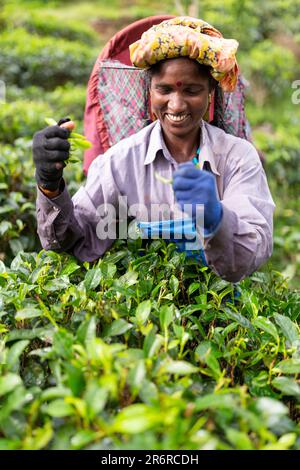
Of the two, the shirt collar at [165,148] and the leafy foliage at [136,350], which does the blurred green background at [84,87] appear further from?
the shirt collar at [165,148]

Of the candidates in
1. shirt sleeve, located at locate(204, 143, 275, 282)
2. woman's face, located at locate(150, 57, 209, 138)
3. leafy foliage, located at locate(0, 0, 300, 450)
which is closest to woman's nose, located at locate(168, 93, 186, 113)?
woman's face, located at locate(150, 57, 209, 138)

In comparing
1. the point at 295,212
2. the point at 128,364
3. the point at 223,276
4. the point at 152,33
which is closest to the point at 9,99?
the point at 295,212

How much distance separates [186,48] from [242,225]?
538mm

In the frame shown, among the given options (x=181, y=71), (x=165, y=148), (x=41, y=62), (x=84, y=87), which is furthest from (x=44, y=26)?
(x=181, y=71)

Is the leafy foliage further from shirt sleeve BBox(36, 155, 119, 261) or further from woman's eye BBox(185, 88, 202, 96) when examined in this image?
woman's eye BBox(185, 88, 202, 96)

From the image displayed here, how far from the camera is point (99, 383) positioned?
0.88m

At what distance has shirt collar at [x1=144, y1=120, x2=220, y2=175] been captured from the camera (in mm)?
1658

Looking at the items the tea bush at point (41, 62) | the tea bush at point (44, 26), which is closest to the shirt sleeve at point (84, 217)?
the tea bush at point (41, 62)

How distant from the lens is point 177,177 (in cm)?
118

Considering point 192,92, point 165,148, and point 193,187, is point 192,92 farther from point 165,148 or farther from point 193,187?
point 193,187

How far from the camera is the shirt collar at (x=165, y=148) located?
5.44ft

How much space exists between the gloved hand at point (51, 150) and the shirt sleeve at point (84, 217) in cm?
11

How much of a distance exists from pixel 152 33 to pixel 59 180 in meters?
0.52

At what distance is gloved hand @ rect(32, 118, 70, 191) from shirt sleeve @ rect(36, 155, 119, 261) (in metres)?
0.11
